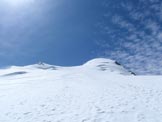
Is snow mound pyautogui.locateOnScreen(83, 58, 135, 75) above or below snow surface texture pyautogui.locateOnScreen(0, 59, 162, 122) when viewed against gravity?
above

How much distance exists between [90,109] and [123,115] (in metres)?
2.12

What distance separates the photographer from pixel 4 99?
736 inches

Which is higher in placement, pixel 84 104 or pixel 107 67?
pixel 107 67

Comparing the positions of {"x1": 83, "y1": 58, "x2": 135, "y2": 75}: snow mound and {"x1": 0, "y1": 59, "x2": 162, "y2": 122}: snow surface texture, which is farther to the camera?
{"x1": 83, "y1": 58, "x2": 135, "y2": 75}: snow mound

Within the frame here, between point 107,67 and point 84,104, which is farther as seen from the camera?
point 107,67

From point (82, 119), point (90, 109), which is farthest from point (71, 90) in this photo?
point (82, 119)

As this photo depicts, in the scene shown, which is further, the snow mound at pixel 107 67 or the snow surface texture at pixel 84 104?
the snow mound at pixel 107 67

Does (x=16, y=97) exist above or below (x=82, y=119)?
above

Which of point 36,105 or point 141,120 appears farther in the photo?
point 36,105

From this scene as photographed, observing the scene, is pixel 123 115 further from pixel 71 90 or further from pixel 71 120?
pixel 71 90

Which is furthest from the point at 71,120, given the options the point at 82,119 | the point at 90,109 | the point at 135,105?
the point at 135,105

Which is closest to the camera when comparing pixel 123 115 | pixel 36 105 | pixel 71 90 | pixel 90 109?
pixel 123 115

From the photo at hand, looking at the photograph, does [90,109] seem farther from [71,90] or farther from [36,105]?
[71,90]

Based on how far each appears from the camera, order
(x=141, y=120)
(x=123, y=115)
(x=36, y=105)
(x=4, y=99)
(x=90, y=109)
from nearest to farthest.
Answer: (x=141, y=120), (x=123, y=115), (x=90, y=109), (x=36, y=105), (x=4, y=99)
